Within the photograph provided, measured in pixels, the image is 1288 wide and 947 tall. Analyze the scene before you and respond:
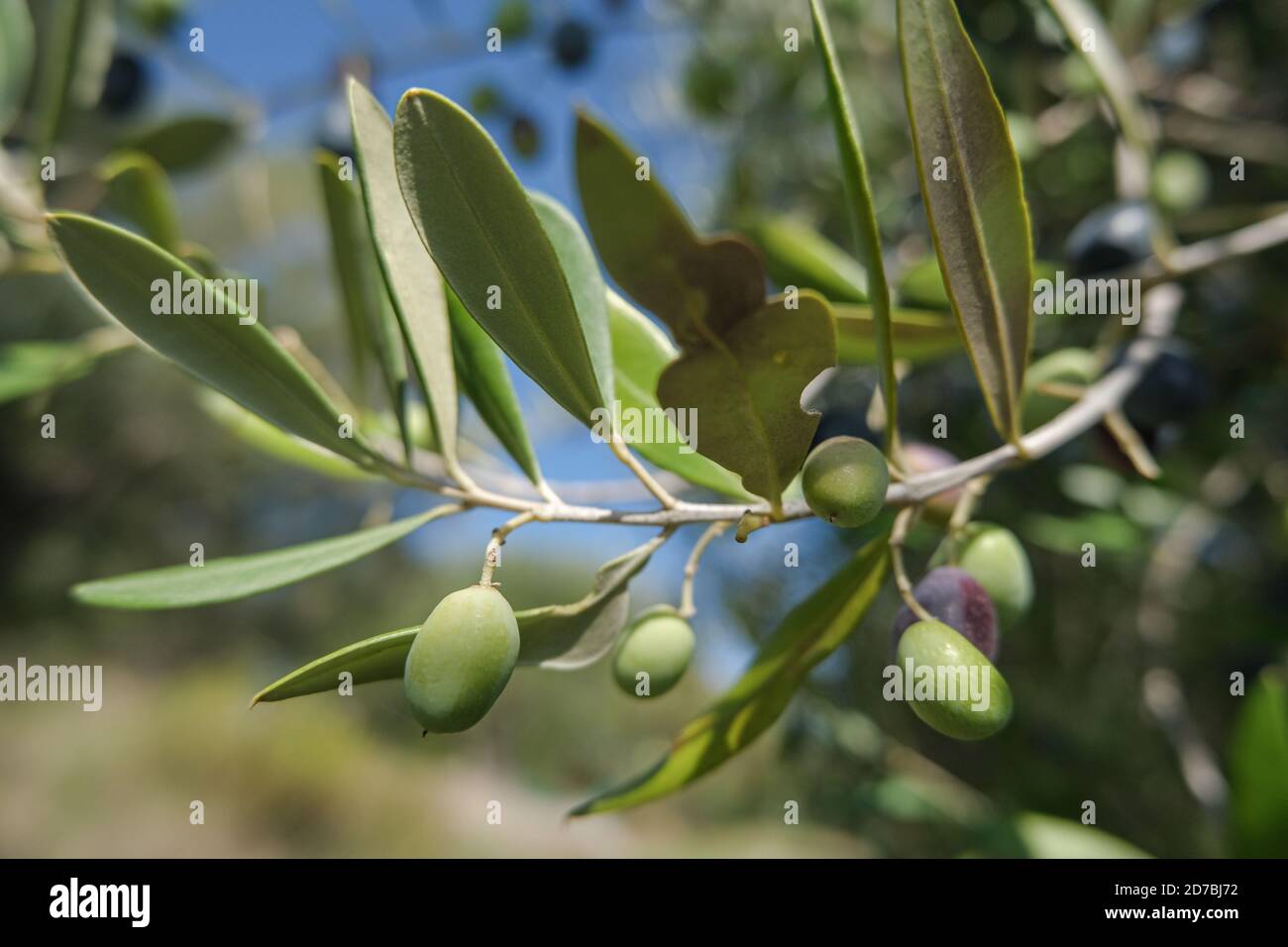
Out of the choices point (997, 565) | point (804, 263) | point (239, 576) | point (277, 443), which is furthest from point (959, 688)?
point (277, 443)

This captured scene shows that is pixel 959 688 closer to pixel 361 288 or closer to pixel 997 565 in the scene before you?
pixel 997 565

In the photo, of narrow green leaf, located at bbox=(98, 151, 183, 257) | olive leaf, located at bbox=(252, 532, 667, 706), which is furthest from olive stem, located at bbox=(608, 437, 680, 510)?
narrow green leaf, located at bbox=(98, 151, 183, 257)

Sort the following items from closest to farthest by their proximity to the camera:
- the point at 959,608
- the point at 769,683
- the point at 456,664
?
the point at 456,664 < the point at 959,608 < the point at 769,683

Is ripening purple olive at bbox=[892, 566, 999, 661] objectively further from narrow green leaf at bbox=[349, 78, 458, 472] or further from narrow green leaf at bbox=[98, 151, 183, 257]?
narrow green leaf at bbox=[98, 151, 183, 257]

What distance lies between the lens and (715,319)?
0.49 m

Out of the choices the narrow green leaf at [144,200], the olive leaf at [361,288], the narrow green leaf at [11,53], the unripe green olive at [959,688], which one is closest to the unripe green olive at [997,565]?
the unripe green olive at [959,688]

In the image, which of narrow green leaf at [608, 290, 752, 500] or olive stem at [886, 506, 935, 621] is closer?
olive stem at [886, 506, 935, 621]

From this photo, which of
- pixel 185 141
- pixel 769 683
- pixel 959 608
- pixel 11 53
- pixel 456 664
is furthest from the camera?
pixel 185 141

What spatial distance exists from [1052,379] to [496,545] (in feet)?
1.82

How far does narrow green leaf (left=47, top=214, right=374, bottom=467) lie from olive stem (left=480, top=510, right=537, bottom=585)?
0.50 ft

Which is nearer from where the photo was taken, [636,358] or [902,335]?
[636,358]

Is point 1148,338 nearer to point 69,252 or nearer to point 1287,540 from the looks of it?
point 1287,540

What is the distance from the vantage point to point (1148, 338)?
850 mm

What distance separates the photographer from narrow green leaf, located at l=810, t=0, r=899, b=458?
0.46 m
